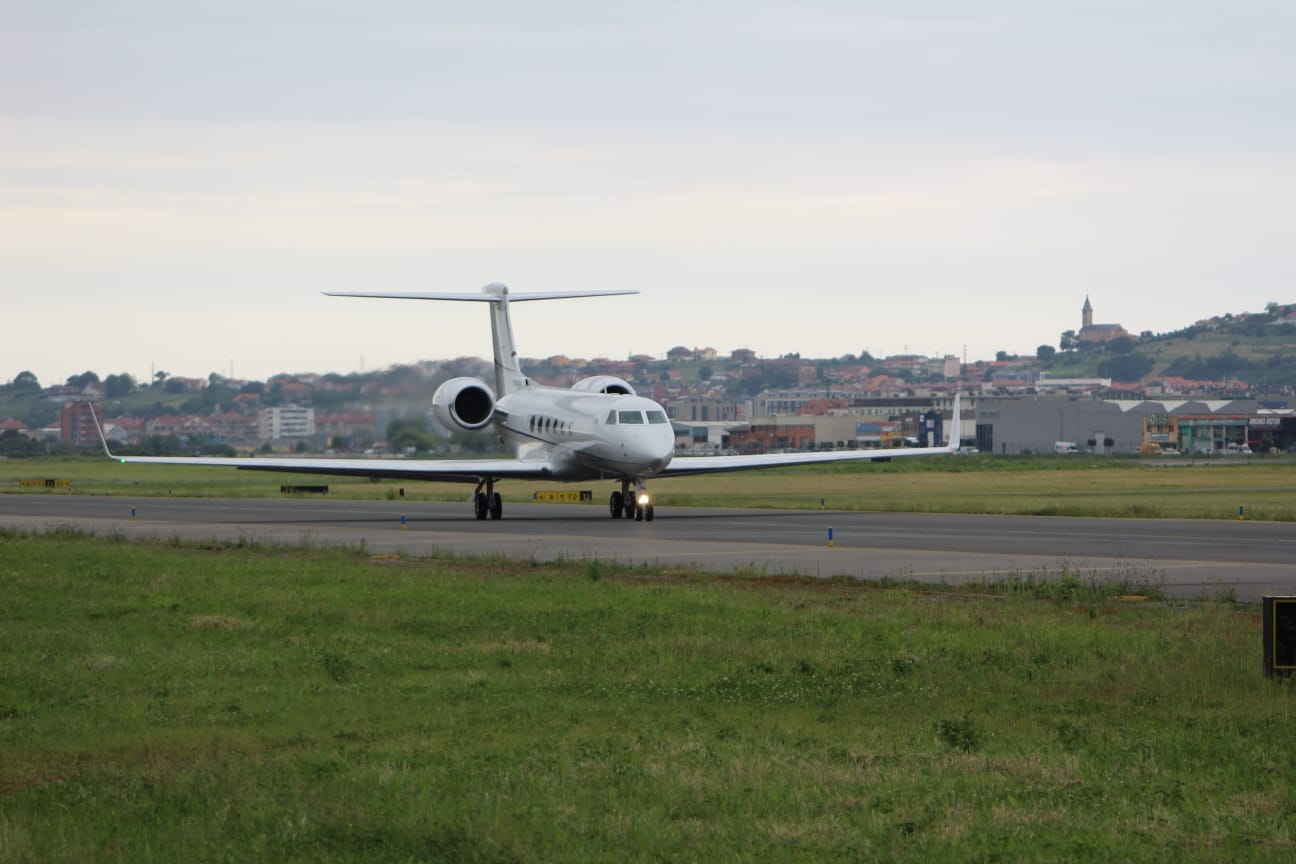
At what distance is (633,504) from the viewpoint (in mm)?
44531

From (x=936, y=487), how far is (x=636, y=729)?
60.5 m

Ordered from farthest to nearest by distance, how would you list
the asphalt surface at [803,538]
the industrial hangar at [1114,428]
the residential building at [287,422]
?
the industrial hangar at [1114,428]
the residential building at [287,422]
the asphalt surface at [803,538]

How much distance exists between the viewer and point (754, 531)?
38.4 m

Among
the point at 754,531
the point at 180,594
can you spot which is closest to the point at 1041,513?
the point at 754,531

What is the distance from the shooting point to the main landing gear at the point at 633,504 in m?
43.1

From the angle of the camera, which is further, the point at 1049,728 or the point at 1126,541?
the point at 1126,541

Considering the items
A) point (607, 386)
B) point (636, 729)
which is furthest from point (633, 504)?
point (636, 729)

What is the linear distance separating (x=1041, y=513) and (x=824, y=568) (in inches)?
811

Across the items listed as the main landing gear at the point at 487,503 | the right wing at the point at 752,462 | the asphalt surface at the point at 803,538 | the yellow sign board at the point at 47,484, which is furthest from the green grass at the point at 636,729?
the yellow sign board at the point at 47,484

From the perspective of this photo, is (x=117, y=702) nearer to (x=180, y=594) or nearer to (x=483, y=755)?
(x=483, y=755)

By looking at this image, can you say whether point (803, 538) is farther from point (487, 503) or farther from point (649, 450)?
point (487, 503)

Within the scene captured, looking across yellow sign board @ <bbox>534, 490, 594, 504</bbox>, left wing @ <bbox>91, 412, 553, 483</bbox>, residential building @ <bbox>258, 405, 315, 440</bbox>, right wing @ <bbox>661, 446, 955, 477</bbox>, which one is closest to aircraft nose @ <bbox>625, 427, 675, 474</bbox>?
right wing @ <bbox>661, 446, 955, 477</bbox>

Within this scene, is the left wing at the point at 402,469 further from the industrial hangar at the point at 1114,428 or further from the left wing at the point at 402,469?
the industrial hangar at the point at 1114,428

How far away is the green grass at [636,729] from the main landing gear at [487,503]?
78.4 feet
